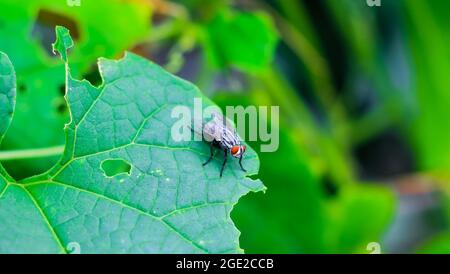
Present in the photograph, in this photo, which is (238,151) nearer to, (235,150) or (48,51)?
(235,150)

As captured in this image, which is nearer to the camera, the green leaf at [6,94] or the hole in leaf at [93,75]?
the green leaf at [6,94]

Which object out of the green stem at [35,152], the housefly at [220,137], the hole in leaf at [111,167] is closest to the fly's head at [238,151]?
the housefly at [220,137]

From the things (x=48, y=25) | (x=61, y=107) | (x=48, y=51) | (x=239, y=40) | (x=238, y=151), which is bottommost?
(x=238, y=151)

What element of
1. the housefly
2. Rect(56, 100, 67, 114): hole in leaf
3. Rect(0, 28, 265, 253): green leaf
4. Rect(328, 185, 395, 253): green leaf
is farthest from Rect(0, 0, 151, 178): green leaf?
Rect(328, 185, 395, 253): green leaf

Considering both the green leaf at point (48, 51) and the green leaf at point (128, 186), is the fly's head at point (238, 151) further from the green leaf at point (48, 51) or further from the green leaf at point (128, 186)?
the green leaf at point (48, 51)

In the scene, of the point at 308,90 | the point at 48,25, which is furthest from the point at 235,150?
the point at 308,90
